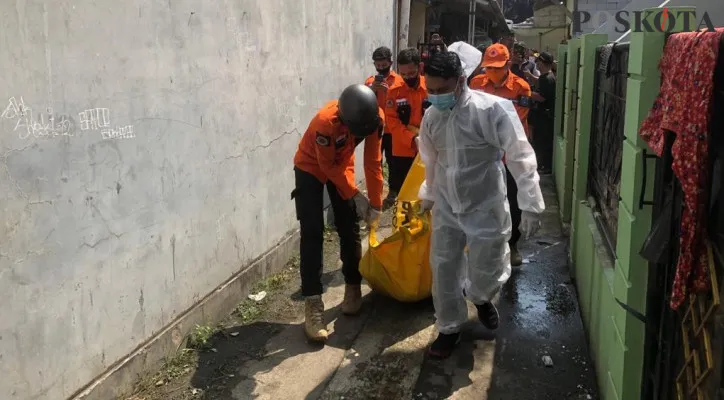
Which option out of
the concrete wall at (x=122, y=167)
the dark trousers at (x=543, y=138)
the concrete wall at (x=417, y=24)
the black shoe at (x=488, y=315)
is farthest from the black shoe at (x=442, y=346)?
the concrete wall at (x=417, y=24)

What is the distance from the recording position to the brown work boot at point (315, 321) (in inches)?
162

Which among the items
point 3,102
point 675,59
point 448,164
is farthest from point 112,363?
point 675,59

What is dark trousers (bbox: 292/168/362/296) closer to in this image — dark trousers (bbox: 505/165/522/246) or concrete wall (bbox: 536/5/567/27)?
dark trousers (bbox: 505/165/522/246)

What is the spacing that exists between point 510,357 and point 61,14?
308 centimetres

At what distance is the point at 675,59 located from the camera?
213 cm

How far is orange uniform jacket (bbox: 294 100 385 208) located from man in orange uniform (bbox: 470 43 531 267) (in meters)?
1.45

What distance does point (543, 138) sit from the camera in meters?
9.50

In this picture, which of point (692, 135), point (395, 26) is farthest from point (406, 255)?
point (395, 26)

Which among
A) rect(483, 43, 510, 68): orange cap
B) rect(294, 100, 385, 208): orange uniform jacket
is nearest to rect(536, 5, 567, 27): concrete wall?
rect(483, 43, 510, 68): orange cap

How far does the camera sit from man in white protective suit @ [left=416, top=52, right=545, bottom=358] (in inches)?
140

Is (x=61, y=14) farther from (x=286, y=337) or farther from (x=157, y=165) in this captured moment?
(x=286, y=337)

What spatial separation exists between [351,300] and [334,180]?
3.28ft

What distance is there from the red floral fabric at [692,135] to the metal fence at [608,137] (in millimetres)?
1231

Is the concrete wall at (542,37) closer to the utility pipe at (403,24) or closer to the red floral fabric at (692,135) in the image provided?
the utility pipe at (403,24)
